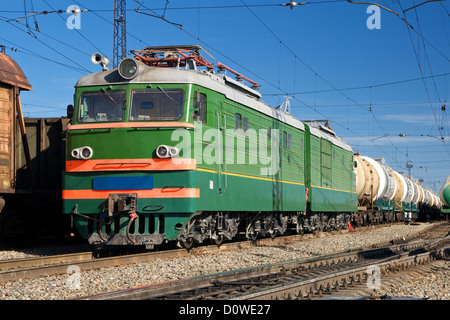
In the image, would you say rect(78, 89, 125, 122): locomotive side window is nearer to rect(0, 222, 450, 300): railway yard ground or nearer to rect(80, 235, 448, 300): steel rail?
rect(0, 222, 450, 300): railway yard ground

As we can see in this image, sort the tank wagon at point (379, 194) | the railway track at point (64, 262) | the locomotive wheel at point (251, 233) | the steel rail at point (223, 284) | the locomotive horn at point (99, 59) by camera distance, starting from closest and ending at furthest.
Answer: the steel rail at point (223, 284) < the railway track at point (64, 262) < the locomotive horn at point (99, 59) < the locomotive wheel at point (251, 233) < the tank wagon at point (379, 194)

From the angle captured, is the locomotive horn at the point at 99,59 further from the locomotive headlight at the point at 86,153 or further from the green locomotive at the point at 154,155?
the locomotive headlight at the point at 86,153

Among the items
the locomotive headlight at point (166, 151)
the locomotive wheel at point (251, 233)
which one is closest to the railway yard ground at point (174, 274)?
the locomotive wheel at point (251, 233)

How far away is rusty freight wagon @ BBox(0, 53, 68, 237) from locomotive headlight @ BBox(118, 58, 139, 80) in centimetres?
496

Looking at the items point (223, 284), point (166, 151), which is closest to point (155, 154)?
point (166, 151)

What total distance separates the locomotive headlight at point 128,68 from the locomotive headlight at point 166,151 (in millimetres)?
1743

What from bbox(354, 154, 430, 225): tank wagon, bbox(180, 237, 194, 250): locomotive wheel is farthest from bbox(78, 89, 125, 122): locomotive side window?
bbox(354, 154, 430, 225): tank wagon

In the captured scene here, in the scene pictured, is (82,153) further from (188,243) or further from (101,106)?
(188,243)

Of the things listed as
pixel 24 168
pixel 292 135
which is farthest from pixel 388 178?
pixel 24 168

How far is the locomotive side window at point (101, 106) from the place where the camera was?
488 inches

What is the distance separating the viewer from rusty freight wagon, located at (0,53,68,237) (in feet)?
52.1

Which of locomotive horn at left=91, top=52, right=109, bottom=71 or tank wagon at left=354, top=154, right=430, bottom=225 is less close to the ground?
locomotive horn at left=91, top=52, right=109, bottom=71

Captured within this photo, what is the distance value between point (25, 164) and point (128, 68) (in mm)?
6301

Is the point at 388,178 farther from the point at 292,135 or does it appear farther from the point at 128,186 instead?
the point at 128,186
